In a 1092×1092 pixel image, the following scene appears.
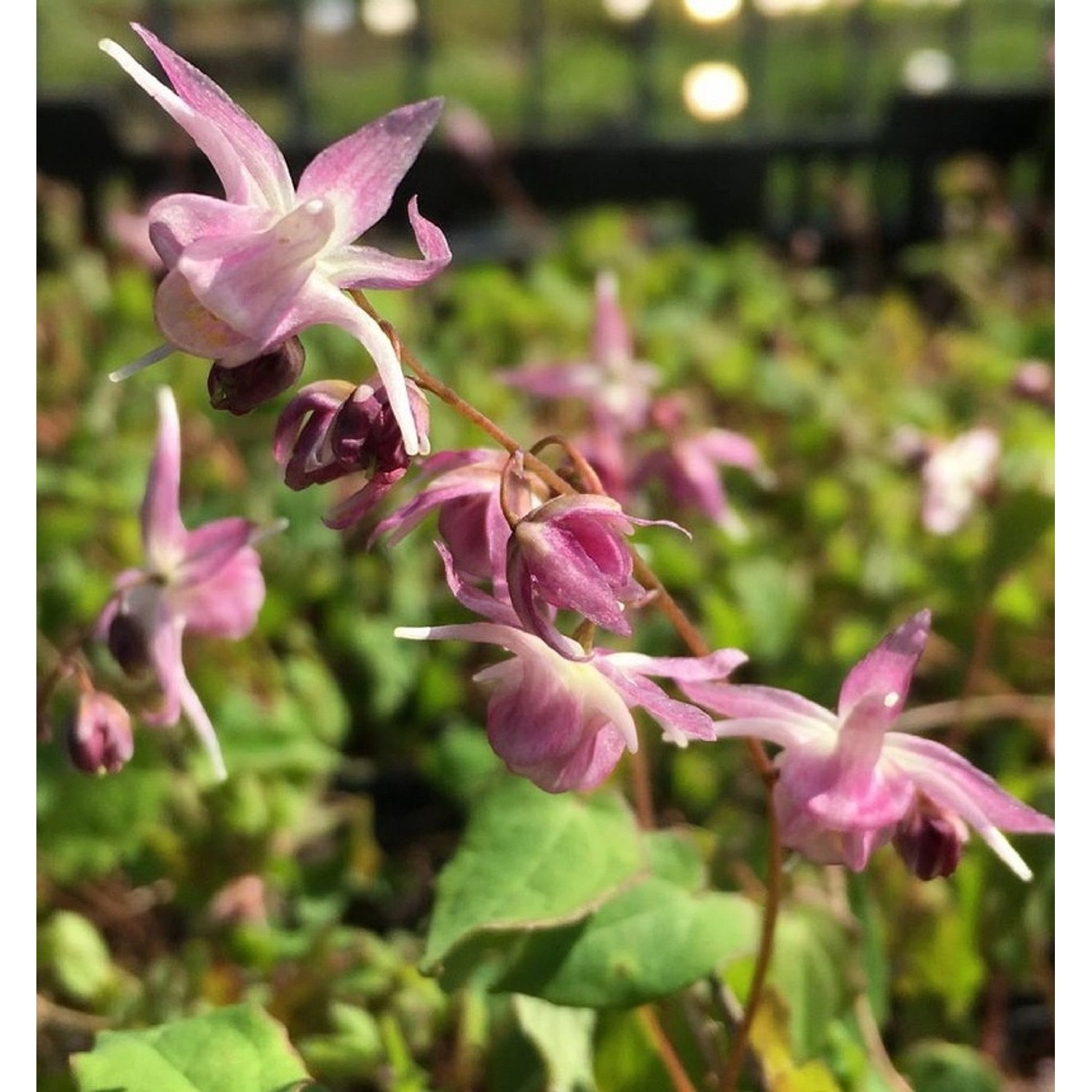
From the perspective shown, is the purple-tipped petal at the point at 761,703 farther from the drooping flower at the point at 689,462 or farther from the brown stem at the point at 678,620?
the drooping flower at the point at 689,462

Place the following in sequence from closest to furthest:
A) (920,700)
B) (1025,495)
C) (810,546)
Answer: (1025,495) → (920,700) → (810,546)

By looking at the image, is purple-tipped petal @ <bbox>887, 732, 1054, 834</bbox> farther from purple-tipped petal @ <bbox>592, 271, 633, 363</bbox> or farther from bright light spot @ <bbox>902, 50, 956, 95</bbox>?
bright light spot @ <bbox>902, 50, 956, 95</bbox>

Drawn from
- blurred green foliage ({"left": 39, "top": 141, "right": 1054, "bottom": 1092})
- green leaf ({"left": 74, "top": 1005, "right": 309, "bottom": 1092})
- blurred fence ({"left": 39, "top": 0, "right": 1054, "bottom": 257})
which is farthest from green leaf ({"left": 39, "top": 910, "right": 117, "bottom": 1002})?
blurred fence ({"left": 39, "top": 0, "right": 1054, "bottom": 257})

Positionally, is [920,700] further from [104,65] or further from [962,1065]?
[104,65]

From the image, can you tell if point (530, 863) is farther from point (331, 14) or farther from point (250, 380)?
point (331, 14)

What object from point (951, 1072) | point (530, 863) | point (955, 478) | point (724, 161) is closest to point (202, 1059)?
point (530, 863)

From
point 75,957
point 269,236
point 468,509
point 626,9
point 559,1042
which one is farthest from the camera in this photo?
point 626,9
